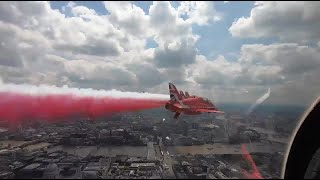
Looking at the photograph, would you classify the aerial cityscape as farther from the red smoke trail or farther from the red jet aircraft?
the red smoke trail

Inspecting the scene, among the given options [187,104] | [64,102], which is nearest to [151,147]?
[187,104]

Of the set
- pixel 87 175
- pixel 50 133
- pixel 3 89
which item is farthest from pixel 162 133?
pixel 3 89

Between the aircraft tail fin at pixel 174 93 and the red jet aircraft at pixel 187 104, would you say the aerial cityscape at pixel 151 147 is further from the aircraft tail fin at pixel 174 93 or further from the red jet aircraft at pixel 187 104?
the aircraft tail fin at pixel 174 93

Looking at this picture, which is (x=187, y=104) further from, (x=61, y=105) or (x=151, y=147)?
(x=61, y=105)

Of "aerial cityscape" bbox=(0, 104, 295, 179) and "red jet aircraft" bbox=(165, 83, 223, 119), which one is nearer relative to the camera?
"aerial cityscape" bbox=(0, 104, 295, 179)

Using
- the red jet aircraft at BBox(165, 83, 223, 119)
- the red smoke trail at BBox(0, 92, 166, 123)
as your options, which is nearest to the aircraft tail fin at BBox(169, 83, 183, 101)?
the red jet aircraft at BBox(165, 83, 223, 119)

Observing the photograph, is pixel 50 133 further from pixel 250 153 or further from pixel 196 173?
pixel 250 153
